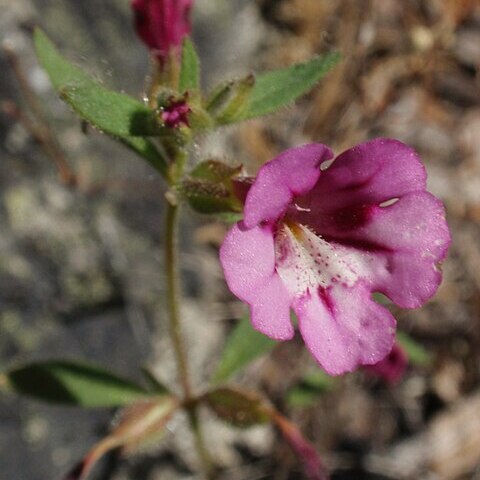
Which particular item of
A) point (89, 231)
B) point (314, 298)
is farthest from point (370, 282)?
point (89, 231)

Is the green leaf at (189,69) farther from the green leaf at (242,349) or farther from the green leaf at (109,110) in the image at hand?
the green leaf at (242,349)

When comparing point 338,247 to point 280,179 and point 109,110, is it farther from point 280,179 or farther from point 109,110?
point 109,110

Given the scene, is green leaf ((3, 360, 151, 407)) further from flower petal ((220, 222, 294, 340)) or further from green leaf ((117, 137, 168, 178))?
flower petal ((220, 222, 294, 340))

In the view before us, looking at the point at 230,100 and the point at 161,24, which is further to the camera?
the point at 161,24

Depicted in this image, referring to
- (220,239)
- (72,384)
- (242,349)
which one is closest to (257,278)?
(242,349)

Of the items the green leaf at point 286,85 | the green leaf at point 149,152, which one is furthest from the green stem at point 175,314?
the green leaf at point 286,85

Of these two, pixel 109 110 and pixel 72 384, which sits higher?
pixel 109 110

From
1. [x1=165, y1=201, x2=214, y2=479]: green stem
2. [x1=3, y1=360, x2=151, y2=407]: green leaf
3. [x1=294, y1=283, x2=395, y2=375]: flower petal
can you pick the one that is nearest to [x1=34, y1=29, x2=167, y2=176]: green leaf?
[x1=165, y1=201, x2=214, y2=479]: green stem
